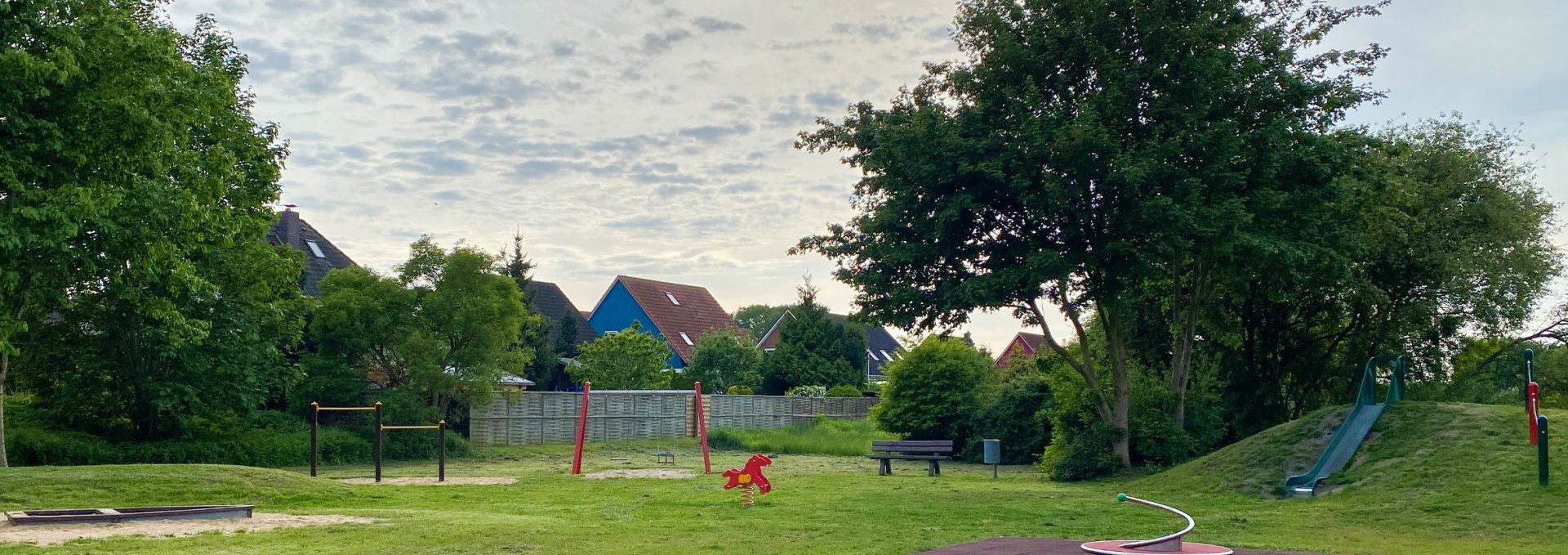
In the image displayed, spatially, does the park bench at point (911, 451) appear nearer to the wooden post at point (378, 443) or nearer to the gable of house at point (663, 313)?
the wooden post at point (378, 443)

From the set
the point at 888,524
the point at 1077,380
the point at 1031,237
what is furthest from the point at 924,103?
the point at 888,524

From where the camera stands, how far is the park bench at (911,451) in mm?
25625

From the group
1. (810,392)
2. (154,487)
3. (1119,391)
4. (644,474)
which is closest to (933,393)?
(1119,391)

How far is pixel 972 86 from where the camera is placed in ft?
77.3

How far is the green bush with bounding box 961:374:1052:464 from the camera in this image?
3088cm

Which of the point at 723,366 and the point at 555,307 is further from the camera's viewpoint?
the point at 555,307

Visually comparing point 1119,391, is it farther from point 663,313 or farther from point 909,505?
point 663,313

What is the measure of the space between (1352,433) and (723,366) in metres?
33.0

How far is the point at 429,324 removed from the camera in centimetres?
3092

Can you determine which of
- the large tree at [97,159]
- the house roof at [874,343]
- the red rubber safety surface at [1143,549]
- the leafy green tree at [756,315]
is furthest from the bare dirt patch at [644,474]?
the leafy green tree at [756,315]

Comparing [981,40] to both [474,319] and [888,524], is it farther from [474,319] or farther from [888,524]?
[474,319]

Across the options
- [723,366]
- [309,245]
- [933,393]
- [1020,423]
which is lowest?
[1020,423]

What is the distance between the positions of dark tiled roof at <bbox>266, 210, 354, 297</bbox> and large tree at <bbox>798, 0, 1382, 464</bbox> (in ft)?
68.5

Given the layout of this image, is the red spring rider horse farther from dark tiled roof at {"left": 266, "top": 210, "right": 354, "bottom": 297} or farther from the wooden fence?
dark tiled roof at {"left": 266, "top": 210, "right": 354, "bottom": 297}
